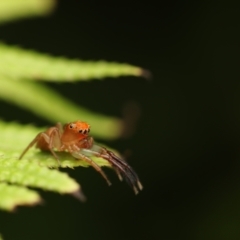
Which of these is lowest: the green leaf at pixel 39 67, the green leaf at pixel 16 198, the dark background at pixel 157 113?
the dark background at pixel 157 113

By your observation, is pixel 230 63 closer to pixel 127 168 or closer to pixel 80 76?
pixel 80 76

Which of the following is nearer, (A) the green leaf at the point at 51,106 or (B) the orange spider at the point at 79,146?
(B) the orange spider at the point at 79,146

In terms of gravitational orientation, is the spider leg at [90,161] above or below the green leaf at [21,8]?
below

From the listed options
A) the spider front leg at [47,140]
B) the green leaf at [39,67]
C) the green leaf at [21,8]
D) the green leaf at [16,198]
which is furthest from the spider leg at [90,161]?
the green leaf at [21,8]

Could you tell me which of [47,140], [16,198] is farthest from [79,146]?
[16,198]

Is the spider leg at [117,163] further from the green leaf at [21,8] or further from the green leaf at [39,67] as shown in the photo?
the green leaf at [21,8]

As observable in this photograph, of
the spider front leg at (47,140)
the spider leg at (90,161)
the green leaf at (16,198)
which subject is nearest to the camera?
the green leaf at (16,198)
